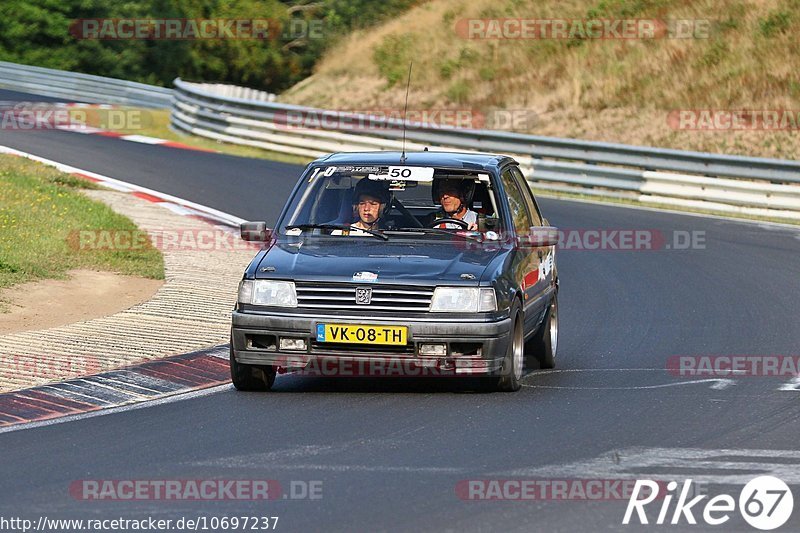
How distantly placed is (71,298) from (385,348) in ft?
17.1

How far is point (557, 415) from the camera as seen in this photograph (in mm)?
9062

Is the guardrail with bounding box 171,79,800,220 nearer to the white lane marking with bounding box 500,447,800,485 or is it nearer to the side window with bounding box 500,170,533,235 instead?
the side window with bounding box 500,170,533,235

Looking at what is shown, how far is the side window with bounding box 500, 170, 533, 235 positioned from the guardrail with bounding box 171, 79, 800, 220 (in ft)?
41.2

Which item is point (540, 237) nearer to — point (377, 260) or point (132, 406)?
point (377, 260)

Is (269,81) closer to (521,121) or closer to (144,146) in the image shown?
(521,121)

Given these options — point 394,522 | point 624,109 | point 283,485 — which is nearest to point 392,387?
point 283,485

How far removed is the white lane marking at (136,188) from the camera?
66.4 feet

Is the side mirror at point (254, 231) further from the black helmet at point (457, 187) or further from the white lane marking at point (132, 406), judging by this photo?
the black helmet at point (457, 187)

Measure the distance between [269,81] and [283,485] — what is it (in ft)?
180

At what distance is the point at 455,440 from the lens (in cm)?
820

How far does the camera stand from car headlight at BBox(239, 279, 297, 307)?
31.3 ft

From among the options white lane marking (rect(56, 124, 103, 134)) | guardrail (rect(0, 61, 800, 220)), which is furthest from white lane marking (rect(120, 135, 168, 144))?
guardrail (rect(0, 61, 800, 220))

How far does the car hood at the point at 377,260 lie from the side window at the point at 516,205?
2.35 ft

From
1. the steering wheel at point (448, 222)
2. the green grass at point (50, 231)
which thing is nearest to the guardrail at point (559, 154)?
the green grass at point (50, 231)
